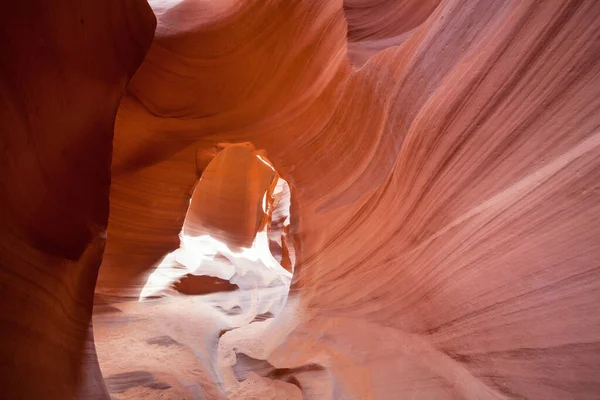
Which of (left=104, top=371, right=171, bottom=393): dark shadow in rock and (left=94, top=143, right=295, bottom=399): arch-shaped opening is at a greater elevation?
(left=94, top=143, right=295, bottom=399): arch-shaped opening

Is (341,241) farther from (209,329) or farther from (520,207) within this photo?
(209,329)

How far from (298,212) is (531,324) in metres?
2.13

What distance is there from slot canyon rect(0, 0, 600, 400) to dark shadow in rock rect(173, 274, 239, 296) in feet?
2.28

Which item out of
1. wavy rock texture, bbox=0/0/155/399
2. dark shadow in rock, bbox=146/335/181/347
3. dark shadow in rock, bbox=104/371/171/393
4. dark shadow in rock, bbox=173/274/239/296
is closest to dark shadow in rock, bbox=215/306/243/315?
dark shadow in rock, bbox=173/274/239/296

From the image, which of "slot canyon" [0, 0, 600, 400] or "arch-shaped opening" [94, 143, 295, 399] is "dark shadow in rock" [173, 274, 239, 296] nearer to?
"arch-shaped opening" [94, 143, 295, 399]

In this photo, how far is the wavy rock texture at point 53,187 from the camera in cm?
119

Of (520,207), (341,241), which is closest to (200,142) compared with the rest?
(341,241)

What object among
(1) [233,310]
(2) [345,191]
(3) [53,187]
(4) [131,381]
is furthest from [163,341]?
(3) [53,187]

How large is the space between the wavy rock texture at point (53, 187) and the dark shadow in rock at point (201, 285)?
2655 mm

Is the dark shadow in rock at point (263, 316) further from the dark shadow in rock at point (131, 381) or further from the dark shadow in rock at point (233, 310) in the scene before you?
the dark shadow in rock at point (131, 381)

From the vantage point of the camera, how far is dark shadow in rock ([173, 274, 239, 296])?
457 cm

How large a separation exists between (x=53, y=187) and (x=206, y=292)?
10.9 feet

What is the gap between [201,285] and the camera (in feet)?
15.3

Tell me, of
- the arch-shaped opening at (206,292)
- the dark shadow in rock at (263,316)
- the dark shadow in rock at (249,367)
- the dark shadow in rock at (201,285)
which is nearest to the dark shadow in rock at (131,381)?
the arch-shaped opening at (206,292)
